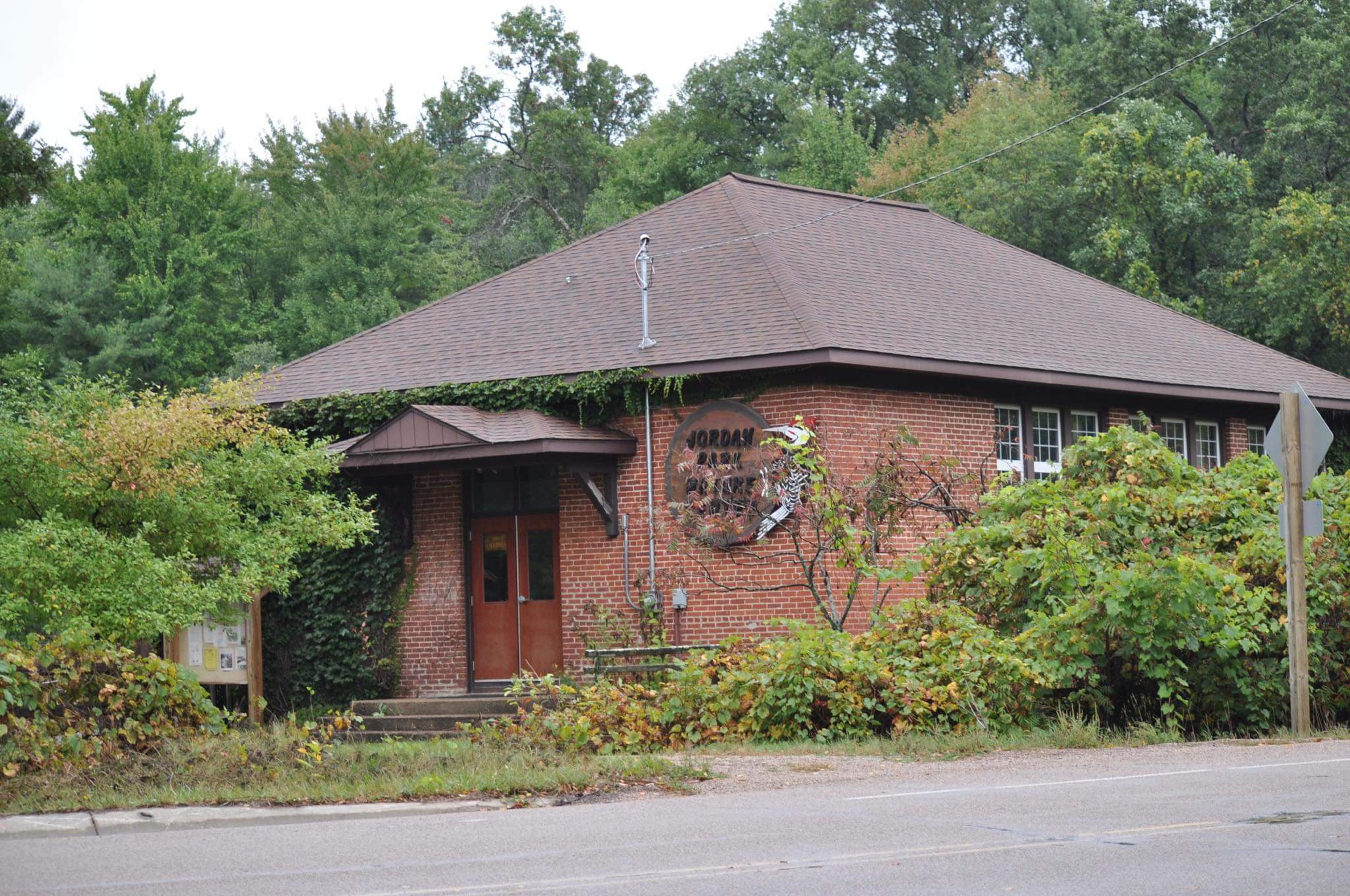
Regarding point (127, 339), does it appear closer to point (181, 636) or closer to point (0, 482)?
point (181, 636)

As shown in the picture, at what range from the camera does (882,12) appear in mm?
63562

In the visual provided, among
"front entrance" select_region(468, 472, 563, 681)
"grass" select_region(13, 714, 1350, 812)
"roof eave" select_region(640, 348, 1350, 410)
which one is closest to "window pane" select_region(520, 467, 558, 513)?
"front entrance" select_region(468, 472, 563, 681)

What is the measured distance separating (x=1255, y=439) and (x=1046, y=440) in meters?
5.29

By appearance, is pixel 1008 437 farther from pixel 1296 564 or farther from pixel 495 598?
pixel 1296 564

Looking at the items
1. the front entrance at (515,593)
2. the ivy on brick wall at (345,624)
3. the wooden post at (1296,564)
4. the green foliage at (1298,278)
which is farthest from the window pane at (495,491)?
the green foliage at (1298,278)

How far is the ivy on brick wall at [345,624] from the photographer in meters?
22.3

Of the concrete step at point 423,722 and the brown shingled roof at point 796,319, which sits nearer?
the concrete step at point 423,722

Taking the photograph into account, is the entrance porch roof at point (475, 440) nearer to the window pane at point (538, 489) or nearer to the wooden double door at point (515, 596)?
the window pane at point (538, 489)

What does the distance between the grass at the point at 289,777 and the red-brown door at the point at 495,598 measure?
28.8ft

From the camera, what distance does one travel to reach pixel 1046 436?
2283 cm

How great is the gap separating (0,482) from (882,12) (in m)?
51.9

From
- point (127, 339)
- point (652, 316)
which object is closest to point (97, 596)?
point (652, 316)

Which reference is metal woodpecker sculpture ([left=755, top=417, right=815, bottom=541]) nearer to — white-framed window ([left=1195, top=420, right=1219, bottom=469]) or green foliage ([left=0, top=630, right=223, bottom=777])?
green foliage ([left=0, top=630, right=223, bottom=777])

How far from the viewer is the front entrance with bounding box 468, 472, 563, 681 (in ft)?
70.5
